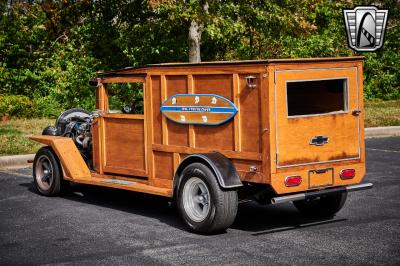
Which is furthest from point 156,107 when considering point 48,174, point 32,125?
point 32,125

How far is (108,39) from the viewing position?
21.0 meters

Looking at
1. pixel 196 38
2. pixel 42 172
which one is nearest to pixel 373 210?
pixel 42 172

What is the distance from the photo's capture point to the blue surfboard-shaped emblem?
7.99 m

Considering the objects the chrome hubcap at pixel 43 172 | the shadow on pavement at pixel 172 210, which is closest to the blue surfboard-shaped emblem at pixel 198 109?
the shadow on pavement at pixel 172 210

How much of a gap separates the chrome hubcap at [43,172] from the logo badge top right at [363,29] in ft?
49.7

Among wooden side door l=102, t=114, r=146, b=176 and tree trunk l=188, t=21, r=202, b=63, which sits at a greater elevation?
tree trunk l=188, t=21, r=202, b=63

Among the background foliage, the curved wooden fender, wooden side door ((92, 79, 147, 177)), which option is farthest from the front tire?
the background foliage

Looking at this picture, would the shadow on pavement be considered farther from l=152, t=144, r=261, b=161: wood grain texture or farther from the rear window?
the rear window

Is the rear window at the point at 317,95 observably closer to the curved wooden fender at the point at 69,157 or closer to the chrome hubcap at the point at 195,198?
the chrome hubcap at the point at 195,198

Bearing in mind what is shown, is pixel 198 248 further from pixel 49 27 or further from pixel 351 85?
pixel 49 27

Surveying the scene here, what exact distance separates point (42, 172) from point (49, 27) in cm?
1155

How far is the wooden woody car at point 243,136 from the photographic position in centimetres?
766

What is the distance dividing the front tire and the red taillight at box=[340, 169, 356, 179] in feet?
4.04

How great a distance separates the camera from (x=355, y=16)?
24.4m
